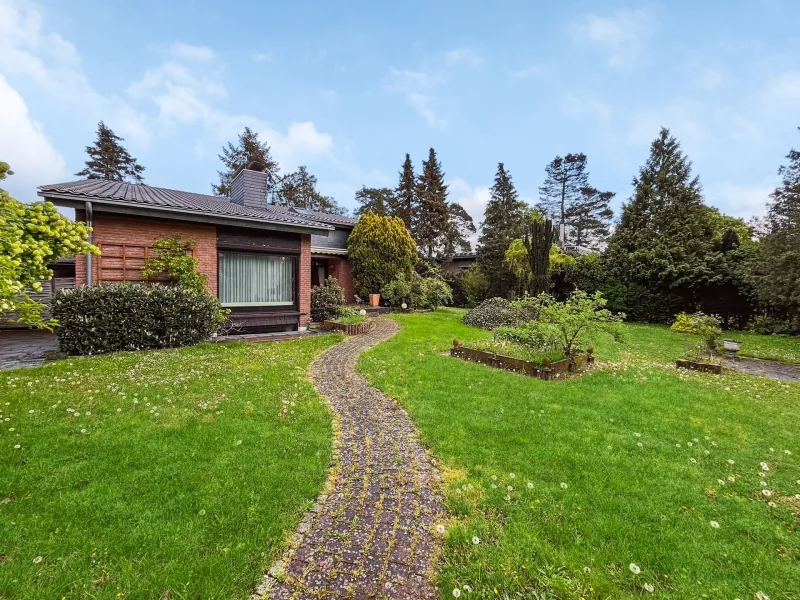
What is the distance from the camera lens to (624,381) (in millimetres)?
6348

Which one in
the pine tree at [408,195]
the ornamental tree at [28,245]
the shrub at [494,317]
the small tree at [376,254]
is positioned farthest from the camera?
the pine tree at [408,195]

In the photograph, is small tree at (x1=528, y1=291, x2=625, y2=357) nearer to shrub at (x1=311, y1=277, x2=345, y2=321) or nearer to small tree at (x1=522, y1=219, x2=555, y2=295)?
small tree at (x1=522, y1=219, x2=555, y2=295)

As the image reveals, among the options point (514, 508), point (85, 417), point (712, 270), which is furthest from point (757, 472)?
point (712, 270)

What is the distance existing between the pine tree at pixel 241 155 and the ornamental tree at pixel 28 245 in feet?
103

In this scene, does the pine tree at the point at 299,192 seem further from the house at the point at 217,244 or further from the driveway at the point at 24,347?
the driveway at the point at 24,347

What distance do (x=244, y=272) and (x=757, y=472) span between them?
1101cm

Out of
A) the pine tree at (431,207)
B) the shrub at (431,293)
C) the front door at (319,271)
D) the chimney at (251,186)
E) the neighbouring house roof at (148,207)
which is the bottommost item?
the shrub at (431,293)

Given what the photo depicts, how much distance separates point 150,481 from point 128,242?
8227 millimetres

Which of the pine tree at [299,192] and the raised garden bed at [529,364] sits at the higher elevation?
the pine tree at [299,192]

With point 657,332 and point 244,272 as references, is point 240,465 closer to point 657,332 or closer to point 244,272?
point 244,272

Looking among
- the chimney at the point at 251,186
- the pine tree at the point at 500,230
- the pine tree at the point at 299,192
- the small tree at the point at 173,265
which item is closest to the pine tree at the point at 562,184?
the pine tree at the point at 500,230

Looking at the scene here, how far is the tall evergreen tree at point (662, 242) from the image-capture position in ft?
54.7

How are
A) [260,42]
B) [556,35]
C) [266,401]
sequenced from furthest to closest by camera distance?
[260,42]
[556,35]
[266,401]

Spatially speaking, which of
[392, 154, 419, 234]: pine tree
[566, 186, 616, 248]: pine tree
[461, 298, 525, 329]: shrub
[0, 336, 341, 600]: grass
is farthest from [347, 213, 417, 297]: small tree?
[566, 186, 616, 248]: pine tree
